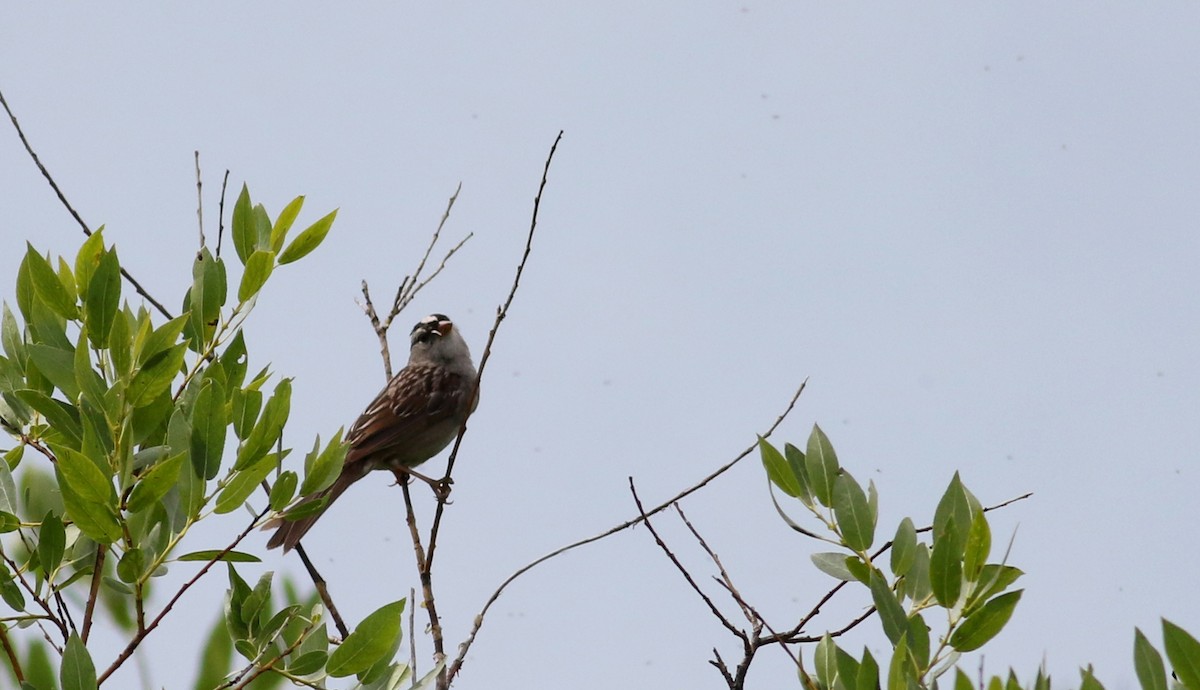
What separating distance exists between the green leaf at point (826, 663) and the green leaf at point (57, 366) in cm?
165

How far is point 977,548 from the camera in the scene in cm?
247

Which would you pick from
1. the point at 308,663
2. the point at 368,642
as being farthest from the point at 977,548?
the point at 308,663

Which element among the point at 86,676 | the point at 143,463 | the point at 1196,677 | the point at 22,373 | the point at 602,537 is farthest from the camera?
the point at 602,537

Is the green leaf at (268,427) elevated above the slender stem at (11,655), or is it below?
above

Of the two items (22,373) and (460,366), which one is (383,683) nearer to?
(22,373)

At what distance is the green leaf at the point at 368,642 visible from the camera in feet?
8.92

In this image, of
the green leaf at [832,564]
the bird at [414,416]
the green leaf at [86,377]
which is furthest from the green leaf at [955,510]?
the bird at [414,416]

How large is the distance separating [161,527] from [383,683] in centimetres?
63

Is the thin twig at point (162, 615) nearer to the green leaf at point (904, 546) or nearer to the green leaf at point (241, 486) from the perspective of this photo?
the green leaf at point (241, 486)

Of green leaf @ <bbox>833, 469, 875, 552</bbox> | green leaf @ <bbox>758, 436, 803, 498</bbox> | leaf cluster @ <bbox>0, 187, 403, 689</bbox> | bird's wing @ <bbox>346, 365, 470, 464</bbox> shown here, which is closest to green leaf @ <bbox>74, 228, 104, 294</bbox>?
leaf cluster @ <bbox>0, 187, 403, 689</bbox>

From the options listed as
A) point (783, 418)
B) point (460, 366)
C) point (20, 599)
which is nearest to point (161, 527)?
point (20, 599)

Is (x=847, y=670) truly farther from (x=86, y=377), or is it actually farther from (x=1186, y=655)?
(x=86, y=377)

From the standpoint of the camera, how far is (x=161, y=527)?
263 centimetres

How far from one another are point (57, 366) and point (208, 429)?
351 mm
